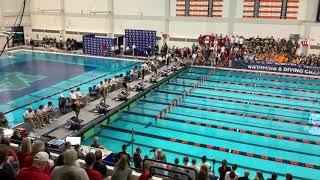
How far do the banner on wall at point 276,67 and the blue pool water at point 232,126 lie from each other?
6.61ft

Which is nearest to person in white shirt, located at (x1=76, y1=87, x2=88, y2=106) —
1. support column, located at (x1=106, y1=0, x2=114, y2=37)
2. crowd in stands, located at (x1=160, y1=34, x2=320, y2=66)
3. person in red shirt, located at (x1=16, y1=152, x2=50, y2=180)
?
person in red shirt, located at (x1=16, y1=152, x2=50, y2=180)

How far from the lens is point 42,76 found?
744 inches

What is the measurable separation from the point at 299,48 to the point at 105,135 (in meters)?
15.1

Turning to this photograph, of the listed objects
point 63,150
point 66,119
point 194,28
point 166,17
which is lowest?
point 66,119

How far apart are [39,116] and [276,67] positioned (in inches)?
561

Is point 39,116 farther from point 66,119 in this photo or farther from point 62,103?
point 62,103

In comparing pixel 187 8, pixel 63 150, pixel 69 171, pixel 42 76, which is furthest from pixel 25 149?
pixel 187 8

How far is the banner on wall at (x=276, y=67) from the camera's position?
1923cm

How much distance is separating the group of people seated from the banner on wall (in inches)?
507

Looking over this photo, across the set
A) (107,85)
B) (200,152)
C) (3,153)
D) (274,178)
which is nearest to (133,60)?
(107,85)

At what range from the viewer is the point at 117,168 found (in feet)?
13.4

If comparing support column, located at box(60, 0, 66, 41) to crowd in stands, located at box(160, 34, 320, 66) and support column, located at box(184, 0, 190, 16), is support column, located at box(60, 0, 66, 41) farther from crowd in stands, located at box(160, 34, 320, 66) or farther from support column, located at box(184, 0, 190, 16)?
support column, located at box(184, 0, 190, 16)

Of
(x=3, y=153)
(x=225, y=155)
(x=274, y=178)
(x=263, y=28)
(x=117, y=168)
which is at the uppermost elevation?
(x=263, y=28)

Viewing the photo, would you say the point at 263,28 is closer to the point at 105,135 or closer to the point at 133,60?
the point at 133,60
